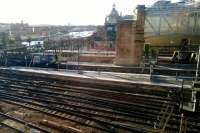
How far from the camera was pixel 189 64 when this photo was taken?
16.8m

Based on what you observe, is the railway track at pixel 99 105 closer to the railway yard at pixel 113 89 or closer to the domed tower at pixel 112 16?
the railway yard at pixel 113 89

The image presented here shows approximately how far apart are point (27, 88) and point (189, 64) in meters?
10.7

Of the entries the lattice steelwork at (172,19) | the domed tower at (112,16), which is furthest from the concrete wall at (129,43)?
the domed tower at (112,16)

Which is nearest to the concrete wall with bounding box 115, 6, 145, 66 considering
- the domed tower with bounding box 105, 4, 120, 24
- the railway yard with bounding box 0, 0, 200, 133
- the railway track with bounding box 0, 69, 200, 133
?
the railway yard with bounding box 0, 0, 200, 133

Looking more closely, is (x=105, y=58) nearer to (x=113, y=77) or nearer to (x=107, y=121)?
(x=113, y=77)

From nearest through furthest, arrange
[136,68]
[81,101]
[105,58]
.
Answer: [81,101], [136,68], [105,58]

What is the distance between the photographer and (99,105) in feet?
37.0

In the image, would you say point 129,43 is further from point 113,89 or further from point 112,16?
point 112,16

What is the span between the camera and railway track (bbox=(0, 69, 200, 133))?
9.34 metres

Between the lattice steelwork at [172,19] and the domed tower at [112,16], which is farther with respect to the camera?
the domed tower at [112,16]

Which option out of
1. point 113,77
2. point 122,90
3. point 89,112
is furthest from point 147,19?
point 89,112

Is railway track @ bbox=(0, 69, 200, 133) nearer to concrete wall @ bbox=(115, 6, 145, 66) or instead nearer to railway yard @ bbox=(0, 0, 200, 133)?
railway yard @ bbox=(0, 0, 200, 133)

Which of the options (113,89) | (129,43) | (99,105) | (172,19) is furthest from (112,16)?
(99,105)

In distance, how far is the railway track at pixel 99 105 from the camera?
934 cm
